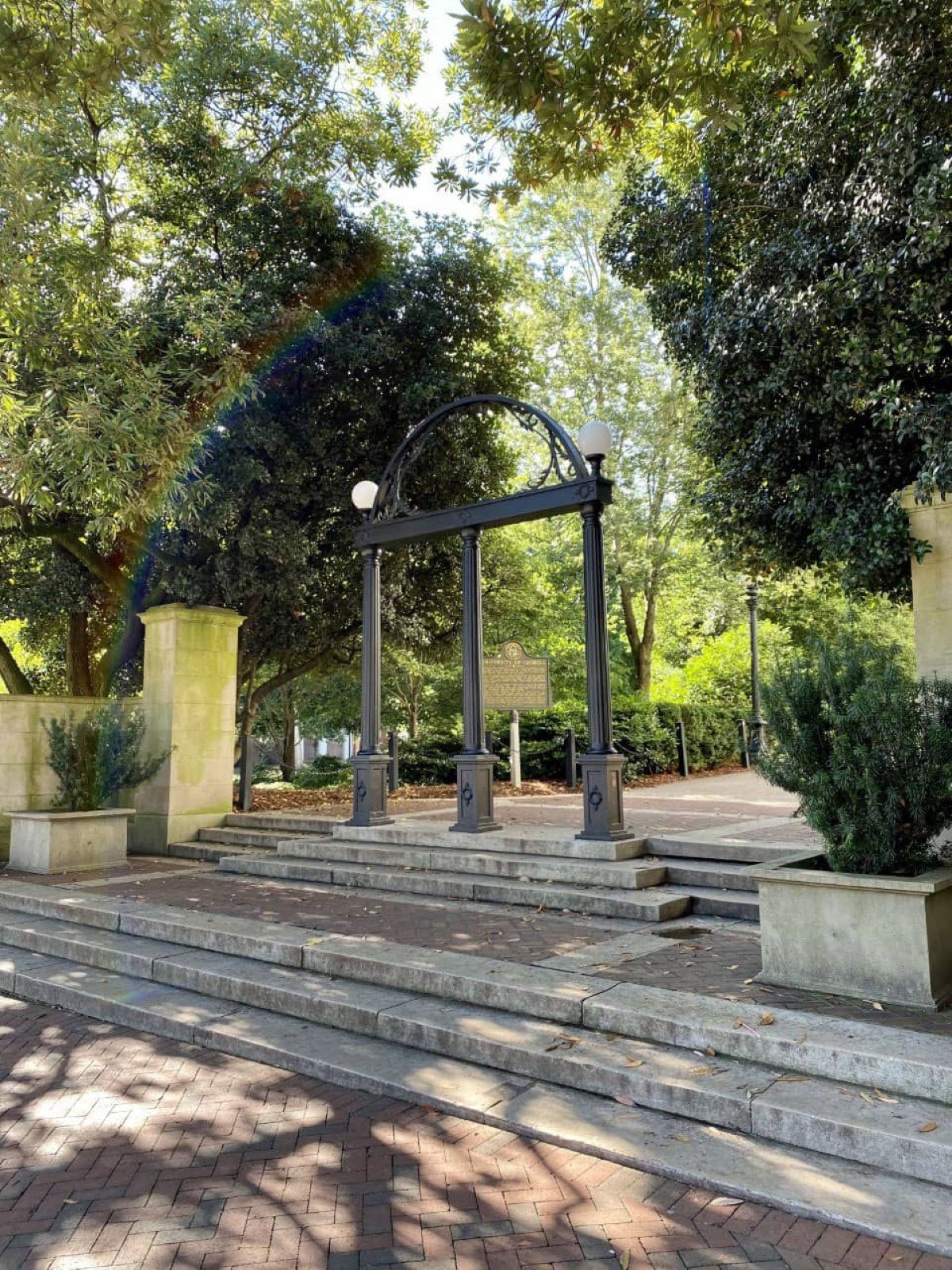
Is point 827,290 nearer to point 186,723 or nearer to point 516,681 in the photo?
point 516,681

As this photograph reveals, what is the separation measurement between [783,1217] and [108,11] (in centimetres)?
723

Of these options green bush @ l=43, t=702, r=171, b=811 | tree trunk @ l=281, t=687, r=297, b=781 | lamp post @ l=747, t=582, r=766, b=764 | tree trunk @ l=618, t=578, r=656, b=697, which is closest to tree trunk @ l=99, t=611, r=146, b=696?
green bush @ l=43, t=702, r=171, b=811

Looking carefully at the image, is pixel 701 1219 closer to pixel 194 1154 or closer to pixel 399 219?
pixel 194 1154

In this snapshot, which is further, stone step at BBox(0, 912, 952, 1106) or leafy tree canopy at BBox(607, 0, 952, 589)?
leafy tree canopy at BBox(607, 0, 952, 589)

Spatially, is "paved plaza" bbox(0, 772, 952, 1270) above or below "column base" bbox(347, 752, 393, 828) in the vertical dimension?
below

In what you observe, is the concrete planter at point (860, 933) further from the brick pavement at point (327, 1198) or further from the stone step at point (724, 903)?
the brick pavement at point (327, 1198)

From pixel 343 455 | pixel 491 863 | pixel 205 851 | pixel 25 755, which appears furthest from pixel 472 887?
pixel 343 455

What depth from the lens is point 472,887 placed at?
6.79 m

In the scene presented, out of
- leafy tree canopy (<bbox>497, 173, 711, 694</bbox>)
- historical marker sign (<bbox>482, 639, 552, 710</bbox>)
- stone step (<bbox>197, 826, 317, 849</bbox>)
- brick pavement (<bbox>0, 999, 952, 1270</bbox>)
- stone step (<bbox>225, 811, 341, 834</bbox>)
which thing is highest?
leafy tree canopy (<bbox>497, 173, 711, 694</bbox>)

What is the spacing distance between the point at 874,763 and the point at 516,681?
886 cm

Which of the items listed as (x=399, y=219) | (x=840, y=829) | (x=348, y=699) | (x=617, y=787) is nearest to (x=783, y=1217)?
(x=840, y=829)

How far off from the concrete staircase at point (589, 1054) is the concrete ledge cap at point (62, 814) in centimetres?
374

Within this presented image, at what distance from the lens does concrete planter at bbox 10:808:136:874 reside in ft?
29.7

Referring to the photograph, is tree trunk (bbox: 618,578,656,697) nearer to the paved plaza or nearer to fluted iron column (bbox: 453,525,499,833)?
fluted iron column (bbox: 453,525,499,833)
